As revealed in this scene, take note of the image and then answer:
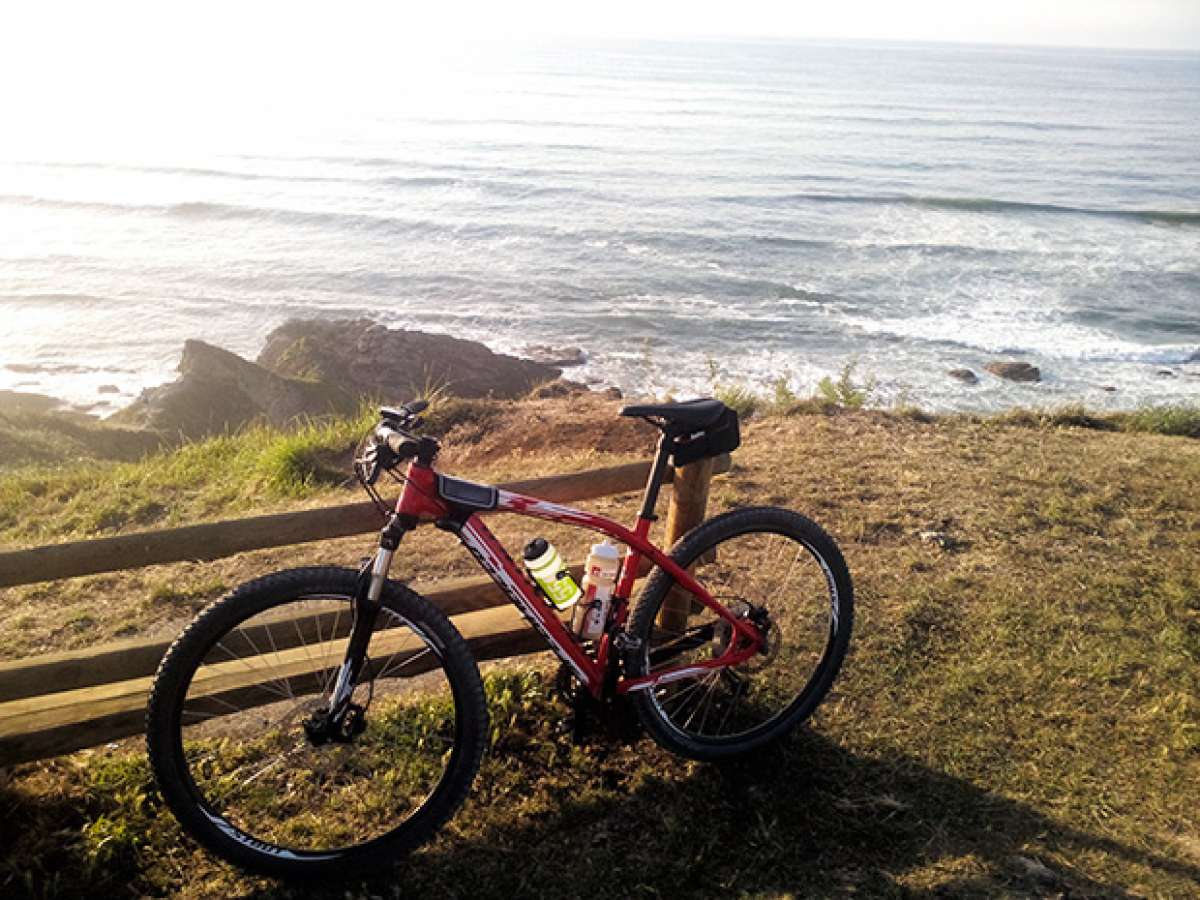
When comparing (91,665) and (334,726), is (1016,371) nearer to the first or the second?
(334,726)

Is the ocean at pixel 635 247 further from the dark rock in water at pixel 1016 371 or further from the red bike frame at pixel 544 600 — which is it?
the red bike frame at pixel 544 600

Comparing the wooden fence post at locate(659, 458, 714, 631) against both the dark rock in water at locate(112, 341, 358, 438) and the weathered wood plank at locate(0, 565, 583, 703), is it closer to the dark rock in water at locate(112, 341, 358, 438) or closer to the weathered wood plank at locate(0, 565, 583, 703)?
the weathered wood plank at locate(0, 565, 583, 703)

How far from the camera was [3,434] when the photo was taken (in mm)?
14609

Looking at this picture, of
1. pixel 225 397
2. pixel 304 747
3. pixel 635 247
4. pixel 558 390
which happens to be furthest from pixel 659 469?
pixel 635 247

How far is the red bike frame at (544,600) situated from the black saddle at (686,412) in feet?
Result: 0.71

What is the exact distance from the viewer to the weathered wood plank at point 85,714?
3.40 meters

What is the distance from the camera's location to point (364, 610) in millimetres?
3217

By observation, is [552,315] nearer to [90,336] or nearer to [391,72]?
[90,336]

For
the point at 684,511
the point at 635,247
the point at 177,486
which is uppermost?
the point at 684,511

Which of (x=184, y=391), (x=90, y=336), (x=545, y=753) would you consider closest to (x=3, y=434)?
(x=184, y=391)

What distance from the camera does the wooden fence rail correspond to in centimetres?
349

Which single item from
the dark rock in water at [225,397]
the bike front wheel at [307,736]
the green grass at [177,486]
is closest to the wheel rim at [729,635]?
the bike front wheel at [307,736]

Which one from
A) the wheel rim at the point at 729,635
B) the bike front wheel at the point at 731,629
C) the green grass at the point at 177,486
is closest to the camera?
the bike front wheel at the point at 731,629

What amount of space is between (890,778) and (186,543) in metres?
3.32
